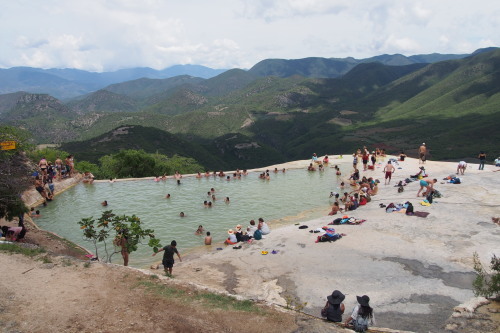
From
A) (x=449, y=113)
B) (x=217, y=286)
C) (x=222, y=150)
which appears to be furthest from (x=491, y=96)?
(x=217, y=286)

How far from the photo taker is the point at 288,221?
77.6 feet

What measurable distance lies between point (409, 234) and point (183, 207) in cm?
1666

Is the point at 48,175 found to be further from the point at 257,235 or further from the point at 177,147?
the point at 177,147

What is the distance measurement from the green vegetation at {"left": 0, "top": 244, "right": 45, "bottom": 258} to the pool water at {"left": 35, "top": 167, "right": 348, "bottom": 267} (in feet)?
16.6

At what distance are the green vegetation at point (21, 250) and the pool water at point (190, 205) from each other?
199 inches

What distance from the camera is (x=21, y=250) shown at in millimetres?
12945

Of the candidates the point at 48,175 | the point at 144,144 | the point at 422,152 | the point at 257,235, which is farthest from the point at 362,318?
the point at 144,144

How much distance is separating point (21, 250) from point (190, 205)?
51.1 ft

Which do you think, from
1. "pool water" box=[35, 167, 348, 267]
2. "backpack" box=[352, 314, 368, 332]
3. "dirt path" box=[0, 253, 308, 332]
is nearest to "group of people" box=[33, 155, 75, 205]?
"pool water" box=[35, 167, 348, 267]

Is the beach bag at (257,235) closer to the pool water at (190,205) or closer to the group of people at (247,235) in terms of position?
the group of people at (247,235)

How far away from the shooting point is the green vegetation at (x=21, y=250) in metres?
12.8

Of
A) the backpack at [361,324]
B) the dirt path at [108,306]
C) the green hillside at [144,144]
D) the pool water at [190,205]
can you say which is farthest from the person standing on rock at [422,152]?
the green hillside at [144,144]

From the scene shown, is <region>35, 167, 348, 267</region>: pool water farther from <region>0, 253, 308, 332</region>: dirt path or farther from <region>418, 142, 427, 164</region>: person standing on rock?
<region>418, 142, 427, 164</region>: person standing on rock

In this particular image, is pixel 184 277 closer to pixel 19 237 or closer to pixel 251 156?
pixel 19 237
